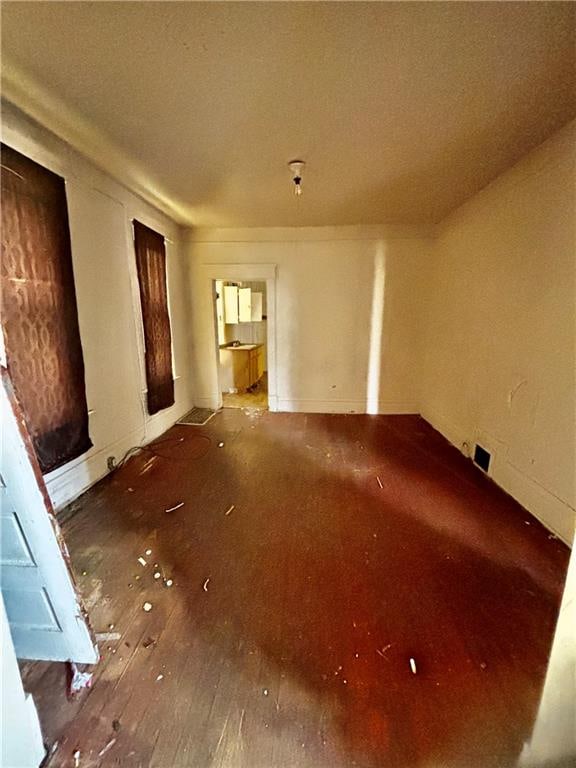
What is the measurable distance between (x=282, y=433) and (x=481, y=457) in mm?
2033

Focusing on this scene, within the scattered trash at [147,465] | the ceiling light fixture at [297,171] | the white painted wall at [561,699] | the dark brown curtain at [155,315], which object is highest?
the ceiling light fixture at [297,171]

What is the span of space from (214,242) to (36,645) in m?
4.28

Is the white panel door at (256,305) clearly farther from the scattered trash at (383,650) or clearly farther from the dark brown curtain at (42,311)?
the scattered trash at (383,650)

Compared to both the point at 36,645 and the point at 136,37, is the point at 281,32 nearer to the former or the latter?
the point at 136,37

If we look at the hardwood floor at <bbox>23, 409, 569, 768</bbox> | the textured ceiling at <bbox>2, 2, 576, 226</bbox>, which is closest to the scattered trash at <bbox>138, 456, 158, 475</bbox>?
the hardwood floor at <bbox>23, 409, 569, 768</bbox>

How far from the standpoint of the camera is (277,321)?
449 centimetres

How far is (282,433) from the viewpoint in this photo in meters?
3.82

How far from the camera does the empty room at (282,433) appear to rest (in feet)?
3.51

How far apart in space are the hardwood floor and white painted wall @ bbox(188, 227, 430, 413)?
80.2 inches

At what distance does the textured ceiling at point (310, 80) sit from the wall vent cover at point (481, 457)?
2310 millimetres

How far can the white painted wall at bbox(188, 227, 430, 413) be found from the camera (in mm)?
4227

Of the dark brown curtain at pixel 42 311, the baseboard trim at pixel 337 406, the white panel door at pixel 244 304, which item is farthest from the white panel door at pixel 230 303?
the dark brown curtain at pixel 42 311

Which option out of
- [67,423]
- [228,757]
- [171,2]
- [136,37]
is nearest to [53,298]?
[67,423]

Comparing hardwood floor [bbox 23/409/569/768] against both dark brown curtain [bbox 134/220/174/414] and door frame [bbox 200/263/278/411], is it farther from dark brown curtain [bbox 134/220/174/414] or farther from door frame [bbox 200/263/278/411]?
door frame [bbox 200/263/278/411]
